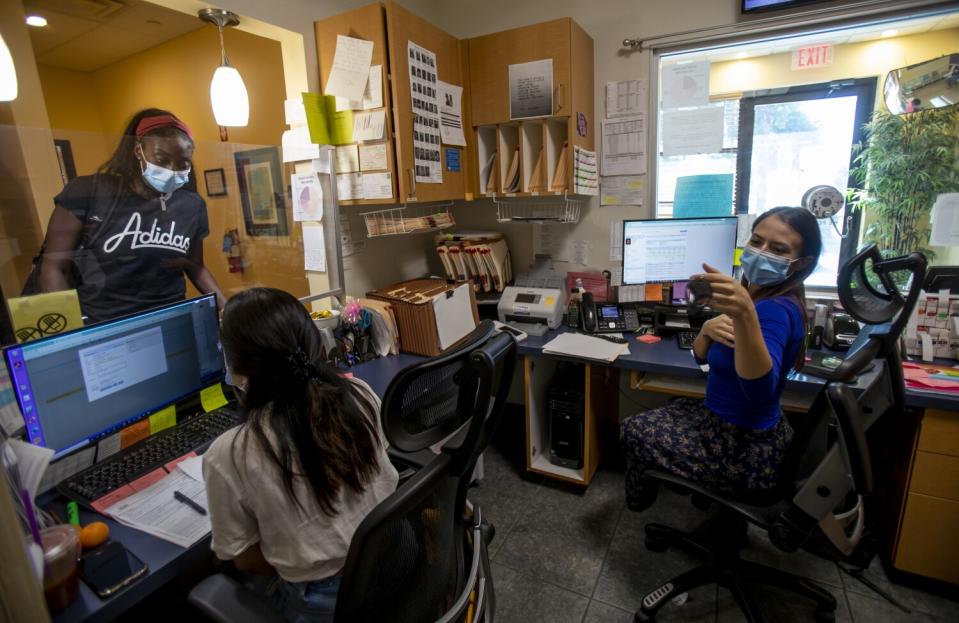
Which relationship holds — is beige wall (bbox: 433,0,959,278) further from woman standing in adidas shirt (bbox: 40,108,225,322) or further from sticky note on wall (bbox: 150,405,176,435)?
sticky note on wall (bbox: 150,405,176,435)

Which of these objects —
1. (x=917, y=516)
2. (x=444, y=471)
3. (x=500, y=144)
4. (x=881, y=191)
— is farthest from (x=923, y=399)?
(x=500, y=144)

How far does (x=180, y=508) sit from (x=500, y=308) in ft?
5.50

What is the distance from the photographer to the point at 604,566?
1.92m

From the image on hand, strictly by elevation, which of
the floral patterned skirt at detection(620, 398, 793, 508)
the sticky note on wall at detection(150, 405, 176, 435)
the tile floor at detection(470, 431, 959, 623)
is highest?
the sticky note on wall at detection(150, 405, 176, 435)

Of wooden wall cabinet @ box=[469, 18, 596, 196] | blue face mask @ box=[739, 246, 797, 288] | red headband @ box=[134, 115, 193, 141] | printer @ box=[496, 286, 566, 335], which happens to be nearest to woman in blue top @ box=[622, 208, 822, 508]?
blue face mask @ box=[739, 246, 797, 288]

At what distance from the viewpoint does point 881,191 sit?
231 centimetres

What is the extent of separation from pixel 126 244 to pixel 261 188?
59 cm

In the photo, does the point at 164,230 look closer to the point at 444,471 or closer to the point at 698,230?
the point at 444,471

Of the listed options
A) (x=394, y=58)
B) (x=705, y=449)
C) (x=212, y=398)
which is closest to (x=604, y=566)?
(x=705, y=449)

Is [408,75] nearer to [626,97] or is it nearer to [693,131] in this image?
[626,97]

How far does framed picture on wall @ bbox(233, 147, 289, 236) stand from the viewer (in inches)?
84.9

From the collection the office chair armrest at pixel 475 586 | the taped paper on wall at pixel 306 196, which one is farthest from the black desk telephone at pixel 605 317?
the office chair armrest at pixel 475 586

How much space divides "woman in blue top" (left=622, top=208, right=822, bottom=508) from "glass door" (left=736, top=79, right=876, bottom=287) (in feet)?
3.51

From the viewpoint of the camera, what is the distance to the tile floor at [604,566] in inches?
67.0
